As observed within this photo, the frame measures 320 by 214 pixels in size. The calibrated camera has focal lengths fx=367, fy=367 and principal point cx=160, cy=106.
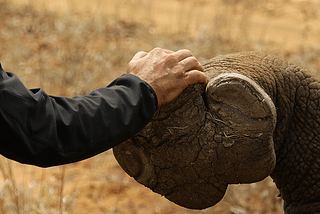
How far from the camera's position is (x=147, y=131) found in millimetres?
1723

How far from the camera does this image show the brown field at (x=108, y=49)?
4207mm

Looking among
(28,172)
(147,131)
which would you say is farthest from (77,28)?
(147,131)

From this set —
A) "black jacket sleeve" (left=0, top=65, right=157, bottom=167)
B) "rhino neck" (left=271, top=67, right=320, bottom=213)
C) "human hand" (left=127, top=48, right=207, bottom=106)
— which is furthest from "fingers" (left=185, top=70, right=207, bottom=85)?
"rhino neck" (left=271, top=67, right=320, bottom=213)

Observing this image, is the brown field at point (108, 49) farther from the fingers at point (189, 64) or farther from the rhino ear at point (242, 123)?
the rhino ear at point (242, 123)

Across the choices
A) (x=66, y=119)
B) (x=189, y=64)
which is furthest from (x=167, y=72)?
(x=66, y=119)

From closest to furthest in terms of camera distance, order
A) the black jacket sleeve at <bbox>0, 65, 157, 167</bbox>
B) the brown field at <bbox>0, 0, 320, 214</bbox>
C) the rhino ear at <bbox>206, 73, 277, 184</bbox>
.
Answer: the black jacket sleeve at <bbox>0, 65, 157, 167</bbox>
the rhino ear at <bbox>206, 73, 277, 184</bbox>
the brown field at <bbox>0, 0, 320, 214</bbox>

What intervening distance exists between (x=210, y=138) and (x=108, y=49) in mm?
6276

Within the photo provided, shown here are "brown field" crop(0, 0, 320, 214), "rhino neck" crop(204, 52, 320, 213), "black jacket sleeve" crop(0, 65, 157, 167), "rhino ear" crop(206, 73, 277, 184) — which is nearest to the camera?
"black jacket sleeve" crop(0, 65, 157, 167)

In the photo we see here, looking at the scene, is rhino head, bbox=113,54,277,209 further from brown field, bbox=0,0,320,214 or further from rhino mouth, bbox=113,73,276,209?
brown field, bbox=0,0,320,214

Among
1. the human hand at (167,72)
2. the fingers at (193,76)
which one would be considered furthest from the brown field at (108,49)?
→ the fingers at (193,76)

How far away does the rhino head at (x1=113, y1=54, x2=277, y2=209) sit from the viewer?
164cm

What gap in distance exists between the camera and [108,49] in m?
7.68

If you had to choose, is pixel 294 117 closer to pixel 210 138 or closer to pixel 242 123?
pixel 242 123

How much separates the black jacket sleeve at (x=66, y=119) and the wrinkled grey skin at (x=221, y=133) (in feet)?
0.67
